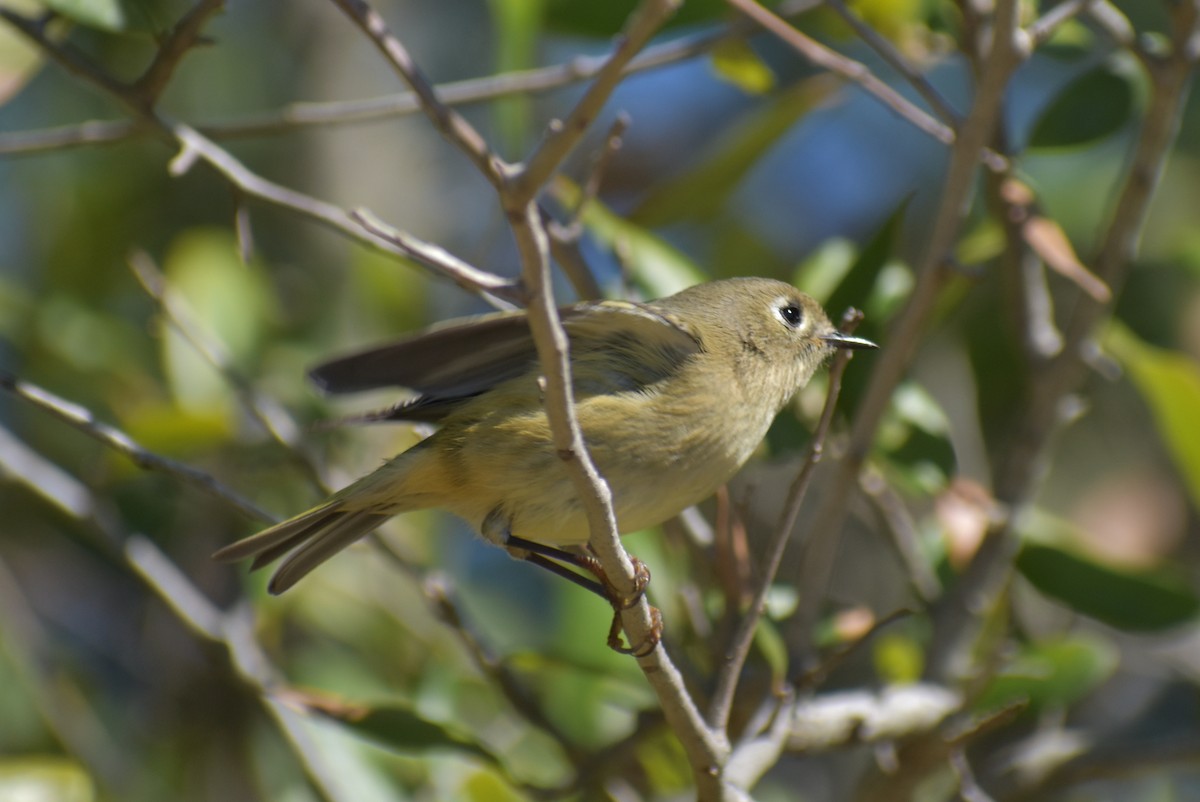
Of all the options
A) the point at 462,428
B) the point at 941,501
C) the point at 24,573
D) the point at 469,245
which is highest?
the point at 469,245

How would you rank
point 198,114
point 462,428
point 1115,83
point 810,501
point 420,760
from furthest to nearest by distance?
point 198,114
point 810,501
point 420,760
point 1115,83
point 462,428

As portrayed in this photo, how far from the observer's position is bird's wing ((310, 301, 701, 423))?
96.5 inches

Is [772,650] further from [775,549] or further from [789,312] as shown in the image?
[789,312]

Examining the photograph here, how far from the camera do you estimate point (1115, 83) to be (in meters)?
3.09

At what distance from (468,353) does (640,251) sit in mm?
704

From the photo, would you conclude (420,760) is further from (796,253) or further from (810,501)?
(796,253)

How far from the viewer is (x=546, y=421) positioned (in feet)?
8.25

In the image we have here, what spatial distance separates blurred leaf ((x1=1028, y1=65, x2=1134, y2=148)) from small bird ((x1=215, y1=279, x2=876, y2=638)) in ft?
2.38

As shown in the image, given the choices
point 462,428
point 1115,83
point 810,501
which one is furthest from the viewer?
point 810,501

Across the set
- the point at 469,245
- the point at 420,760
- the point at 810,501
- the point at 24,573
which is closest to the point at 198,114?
the point at 469,245

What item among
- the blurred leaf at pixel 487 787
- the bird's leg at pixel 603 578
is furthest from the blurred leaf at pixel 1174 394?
the blurred leaf at pixel 487 787

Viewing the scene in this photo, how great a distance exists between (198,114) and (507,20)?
3043 millimetres

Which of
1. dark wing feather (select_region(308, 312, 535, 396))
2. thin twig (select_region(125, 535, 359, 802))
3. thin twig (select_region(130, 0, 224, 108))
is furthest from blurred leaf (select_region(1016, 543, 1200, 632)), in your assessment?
thin twig (select_region(130, 0, 224, 108))

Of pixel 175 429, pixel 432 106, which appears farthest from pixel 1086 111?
pixel 175 429
